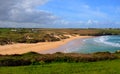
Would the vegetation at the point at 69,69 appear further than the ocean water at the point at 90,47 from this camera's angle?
No

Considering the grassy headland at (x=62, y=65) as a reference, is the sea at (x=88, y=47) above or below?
below

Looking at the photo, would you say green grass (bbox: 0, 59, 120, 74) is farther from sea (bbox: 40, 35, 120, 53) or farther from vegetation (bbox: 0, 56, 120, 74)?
sea (bbox: 40, 35, 120, 53)

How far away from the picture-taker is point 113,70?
2211cm

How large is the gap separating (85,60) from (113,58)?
3.20 m

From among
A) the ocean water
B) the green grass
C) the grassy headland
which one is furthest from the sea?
the green grass

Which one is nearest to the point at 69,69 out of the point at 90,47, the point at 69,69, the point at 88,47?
the point at 69,69

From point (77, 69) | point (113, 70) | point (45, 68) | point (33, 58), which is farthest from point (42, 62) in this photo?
point (113, 70)

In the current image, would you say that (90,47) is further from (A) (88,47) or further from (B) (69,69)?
(B) (69,69)

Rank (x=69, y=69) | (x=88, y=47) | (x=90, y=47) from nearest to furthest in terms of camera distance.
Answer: (x=69, y=69) → (x=88, y=47) → (x=90, y=47)

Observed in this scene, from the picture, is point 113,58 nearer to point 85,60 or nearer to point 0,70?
point 85,60

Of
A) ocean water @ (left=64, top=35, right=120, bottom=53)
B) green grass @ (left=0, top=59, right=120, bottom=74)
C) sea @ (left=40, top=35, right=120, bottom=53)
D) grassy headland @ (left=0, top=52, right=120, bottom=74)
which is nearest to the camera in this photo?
green grass @ (left=0, top=59, right=120, bottom=74)

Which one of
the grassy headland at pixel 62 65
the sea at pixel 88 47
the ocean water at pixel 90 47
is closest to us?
the grassy headland at pixel 62 65

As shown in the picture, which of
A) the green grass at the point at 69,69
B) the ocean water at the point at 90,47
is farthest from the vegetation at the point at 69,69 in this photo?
the ocean water at the point at 90,47

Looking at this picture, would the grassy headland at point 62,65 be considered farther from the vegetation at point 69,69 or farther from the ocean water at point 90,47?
the ocean water at point 90,47
